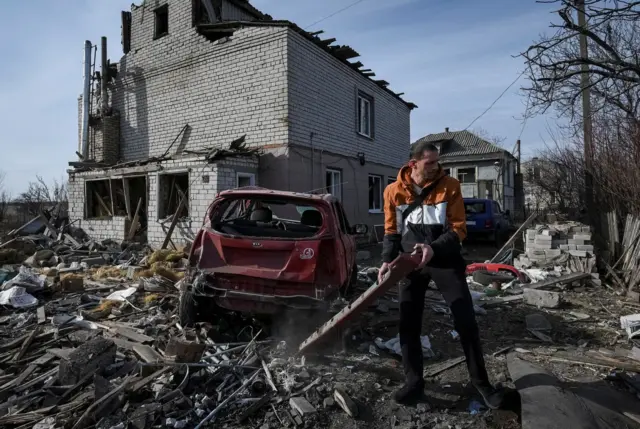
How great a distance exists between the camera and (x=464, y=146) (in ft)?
104

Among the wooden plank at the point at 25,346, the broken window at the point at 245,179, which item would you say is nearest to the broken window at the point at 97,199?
the broken window at the point at 245,179

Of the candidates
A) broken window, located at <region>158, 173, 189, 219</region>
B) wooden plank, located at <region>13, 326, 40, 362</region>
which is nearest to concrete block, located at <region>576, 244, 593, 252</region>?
wooden plank, located at <region>13, 326, 40, 362</region>

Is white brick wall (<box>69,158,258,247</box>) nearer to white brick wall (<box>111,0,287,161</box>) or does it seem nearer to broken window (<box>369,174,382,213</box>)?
white brick wall (<box>111,0,287,161</box>)

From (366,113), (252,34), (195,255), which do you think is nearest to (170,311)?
(195,255)

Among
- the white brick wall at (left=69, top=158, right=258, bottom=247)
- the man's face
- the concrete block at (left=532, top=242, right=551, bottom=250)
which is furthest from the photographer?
the white brick wall at (left=69, top=158, right=258, bottom=247)

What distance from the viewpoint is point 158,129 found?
13.0 m

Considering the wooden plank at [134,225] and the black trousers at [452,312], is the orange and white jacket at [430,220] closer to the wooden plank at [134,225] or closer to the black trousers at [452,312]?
the black trousers at [452,312]

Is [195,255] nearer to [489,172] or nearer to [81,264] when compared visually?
[81,264]

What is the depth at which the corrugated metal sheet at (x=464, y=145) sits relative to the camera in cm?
3014

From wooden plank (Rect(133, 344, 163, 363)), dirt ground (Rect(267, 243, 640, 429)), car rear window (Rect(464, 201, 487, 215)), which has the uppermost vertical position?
car rear window (Rect(464, 201, 487, 215))

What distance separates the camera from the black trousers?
284 cm

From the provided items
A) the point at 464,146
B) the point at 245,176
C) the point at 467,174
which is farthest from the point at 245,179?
the point at 464,146

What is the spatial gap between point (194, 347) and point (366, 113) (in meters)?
13.0

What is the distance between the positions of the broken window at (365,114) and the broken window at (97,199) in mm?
8652
